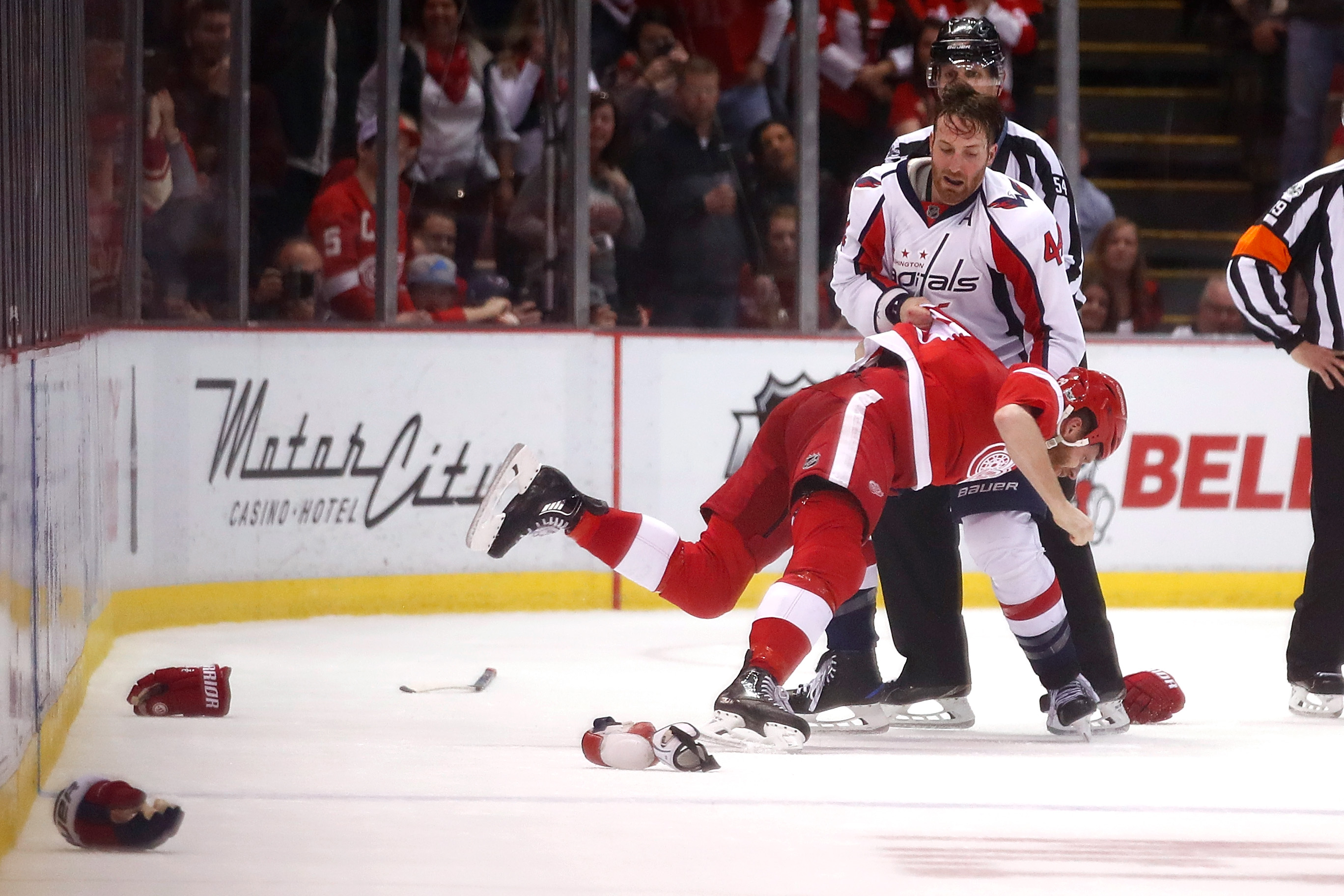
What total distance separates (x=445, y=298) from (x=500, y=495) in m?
3.47

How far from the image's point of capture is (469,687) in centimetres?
490

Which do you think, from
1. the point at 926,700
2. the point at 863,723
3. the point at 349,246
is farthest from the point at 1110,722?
the point at 349,246

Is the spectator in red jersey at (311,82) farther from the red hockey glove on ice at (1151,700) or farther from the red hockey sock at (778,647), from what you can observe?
the red hockey sock at (778,647)

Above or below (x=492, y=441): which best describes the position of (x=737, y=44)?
above

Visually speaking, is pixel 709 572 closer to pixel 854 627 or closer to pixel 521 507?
pixel 521 507

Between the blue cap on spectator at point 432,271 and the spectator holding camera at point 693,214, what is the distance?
2.54 ft

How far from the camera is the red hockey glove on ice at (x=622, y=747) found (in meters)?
3.59

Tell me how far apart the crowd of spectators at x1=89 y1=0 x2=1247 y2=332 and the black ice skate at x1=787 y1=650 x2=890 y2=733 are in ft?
9.96

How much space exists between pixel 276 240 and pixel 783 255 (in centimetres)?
200

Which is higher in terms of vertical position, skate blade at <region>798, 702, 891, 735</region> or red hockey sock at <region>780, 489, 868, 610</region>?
red hockey sock at <region>780, 489, 868, 610</region>

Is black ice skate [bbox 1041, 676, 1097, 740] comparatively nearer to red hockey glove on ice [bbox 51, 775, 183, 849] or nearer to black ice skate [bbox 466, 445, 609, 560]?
black ice skate [bbox 466, 445, 609, 560]

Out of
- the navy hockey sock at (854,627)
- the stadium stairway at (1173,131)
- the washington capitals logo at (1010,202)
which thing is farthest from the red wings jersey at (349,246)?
the stadium stairway at (1173,131)

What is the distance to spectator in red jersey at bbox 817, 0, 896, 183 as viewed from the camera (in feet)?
26.3

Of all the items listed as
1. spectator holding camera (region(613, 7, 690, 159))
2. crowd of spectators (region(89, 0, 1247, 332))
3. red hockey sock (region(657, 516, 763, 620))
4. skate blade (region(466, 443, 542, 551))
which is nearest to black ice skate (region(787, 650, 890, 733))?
red hockey sock (region(657, 516, 763, 620))
